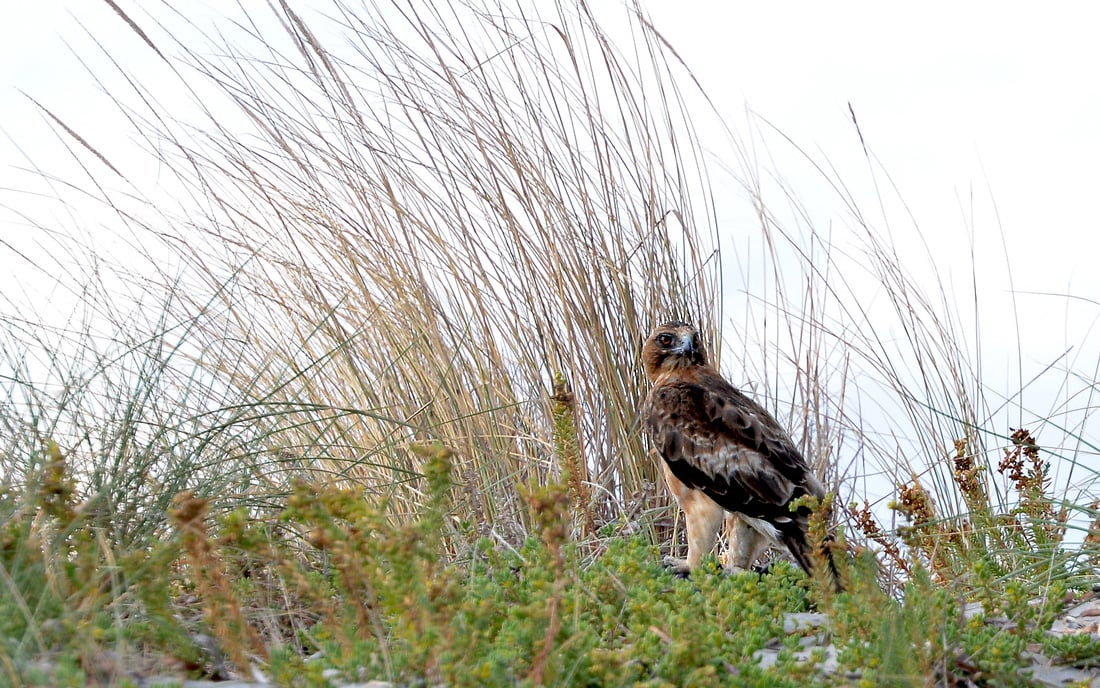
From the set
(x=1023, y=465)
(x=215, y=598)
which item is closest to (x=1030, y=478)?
(x=1023, y=465)

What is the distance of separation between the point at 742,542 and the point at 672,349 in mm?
857

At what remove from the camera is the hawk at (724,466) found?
14.0 feet

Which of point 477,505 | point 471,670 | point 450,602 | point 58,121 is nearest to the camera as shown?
point 471,670

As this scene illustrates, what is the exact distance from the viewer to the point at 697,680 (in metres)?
2.43

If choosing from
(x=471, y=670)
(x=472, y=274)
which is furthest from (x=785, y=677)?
(x=472, y=274)

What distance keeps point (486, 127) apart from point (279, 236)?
1.10 m

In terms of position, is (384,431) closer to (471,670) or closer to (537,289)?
(537,289)

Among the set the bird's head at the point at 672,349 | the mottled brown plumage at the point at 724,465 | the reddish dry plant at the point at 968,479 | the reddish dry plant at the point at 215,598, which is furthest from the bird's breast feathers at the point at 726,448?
the reddish dry plant at the point at 215,598

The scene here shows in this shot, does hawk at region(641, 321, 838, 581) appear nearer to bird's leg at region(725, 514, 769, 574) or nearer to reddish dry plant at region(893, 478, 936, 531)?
bird's leg at region(725, 514, 769, 574)

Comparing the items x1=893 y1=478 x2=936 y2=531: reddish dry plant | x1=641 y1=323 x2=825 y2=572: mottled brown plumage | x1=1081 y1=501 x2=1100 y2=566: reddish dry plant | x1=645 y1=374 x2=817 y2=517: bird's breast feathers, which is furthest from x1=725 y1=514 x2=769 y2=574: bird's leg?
x1=1081 y1=501 x2=1100 y2=566: reddish dry plant

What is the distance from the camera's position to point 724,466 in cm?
438

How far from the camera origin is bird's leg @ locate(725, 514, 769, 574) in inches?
176

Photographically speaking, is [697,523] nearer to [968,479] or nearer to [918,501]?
[918,501]

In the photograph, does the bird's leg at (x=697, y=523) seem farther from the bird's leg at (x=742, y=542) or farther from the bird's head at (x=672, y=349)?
the bird's head at (x=672, y=349)
